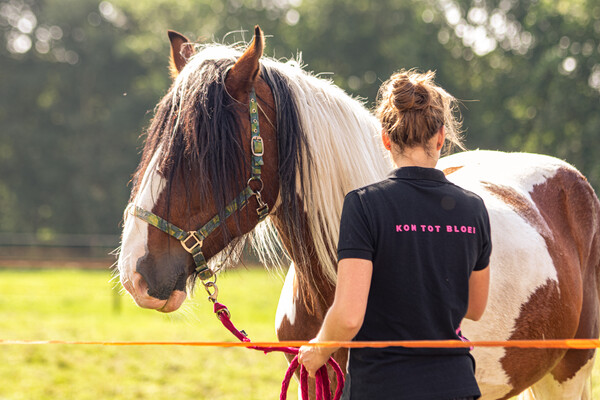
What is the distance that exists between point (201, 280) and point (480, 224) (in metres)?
1.06

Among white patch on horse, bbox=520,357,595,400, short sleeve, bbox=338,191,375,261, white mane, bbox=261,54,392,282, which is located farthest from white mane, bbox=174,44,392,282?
white patch on horse, bbox=520,357,595,400

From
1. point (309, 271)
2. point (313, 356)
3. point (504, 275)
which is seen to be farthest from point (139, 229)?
point (504, 275)

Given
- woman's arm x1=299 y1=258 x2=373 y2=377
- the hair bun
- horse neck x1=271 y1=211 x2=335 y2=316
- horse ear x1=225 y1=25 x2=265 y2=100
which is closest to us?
woman's arm x1=299 y1=258 x2=373 y2=377

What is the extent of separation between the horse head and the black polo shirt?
63 cm

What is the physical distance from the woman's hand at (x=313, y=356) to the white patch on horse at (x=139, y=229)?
0.68 m

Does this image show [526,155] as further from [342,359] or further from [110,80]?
[110,80]

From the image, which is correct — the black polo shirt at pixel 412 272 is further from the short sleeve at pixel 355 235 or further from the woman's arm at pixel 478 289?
the woman's arm at pixel 478 289

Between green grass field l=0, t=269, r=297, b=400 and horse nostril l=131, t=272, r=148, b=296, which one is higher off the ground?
horse nostril l=131, t=272, r=148, b=296

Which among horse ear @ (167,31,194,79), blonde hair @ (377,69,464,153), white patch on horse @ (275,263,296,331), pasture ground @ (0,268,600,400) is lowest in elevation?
pasture ground @ (0,268,600,400)

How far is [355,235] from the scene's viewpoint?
67.7 inches

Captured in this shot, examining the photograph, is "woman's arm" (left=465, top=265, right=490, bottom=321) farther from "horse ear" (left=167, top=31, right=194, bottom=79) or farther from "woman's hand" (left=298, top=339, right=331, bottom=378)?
"horse ear" (left=167, top=31, right=194, bottom=79)

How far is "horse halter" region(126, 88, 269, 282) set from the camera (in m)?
2.23

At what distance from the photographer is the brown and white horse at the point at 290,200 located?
88.7 inches

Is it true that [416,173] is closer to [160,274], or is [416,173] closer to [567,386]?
[160,274]
